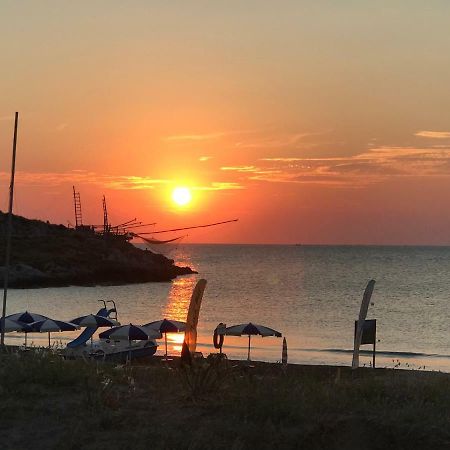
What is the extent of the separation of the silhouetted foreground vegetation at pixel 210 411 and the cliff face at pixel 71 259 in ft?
292

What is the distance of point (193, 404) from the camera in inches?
381

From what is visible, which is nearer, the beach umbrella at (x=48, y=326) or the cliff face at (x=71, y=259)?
the beach umbrella at (x=48, y=326)

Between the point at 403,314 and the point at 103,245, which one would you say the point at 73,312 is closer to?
the point at 403,314

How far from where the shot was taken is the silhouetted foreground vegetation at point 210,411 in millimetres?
8289

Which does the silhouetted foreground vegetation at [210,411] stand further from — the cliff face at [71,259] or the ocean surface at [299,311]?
the cliff face at [71,259]

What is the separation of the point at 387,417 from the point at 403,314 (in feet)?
206

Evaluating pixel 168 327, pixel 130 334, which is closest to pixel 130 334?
pixel 130 334

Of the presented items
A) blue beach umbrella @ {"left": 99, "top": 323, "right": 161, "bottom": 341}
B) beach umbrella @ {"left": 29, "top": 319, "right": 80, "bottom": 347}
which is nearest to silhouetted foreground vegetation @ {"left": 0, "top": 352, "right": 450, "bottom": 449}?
blue beach umbrella @ {"left": 99, "top": 323, "right": 161, "bottom": 341}

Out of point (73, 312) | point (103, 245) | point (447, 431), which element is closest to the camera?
point (447, 431)

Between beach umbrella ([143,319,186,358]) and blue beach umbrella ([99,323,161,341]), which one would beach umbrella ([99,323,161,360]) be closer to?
blue beach umbrella ([99,323,161,341])

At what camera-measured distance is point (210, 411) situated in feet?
30.5

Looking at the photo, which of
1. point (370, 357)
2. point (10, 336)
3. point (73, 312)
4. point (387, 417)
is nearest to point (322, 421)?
point (387, 417)

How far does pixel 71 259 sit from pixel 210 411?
104789 millimetres

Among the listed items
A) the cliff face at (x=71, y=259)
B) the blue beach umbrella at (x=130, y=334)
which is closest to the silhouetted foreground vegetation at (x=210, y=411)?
the blue beach umbrella at (x=130, y=334)
